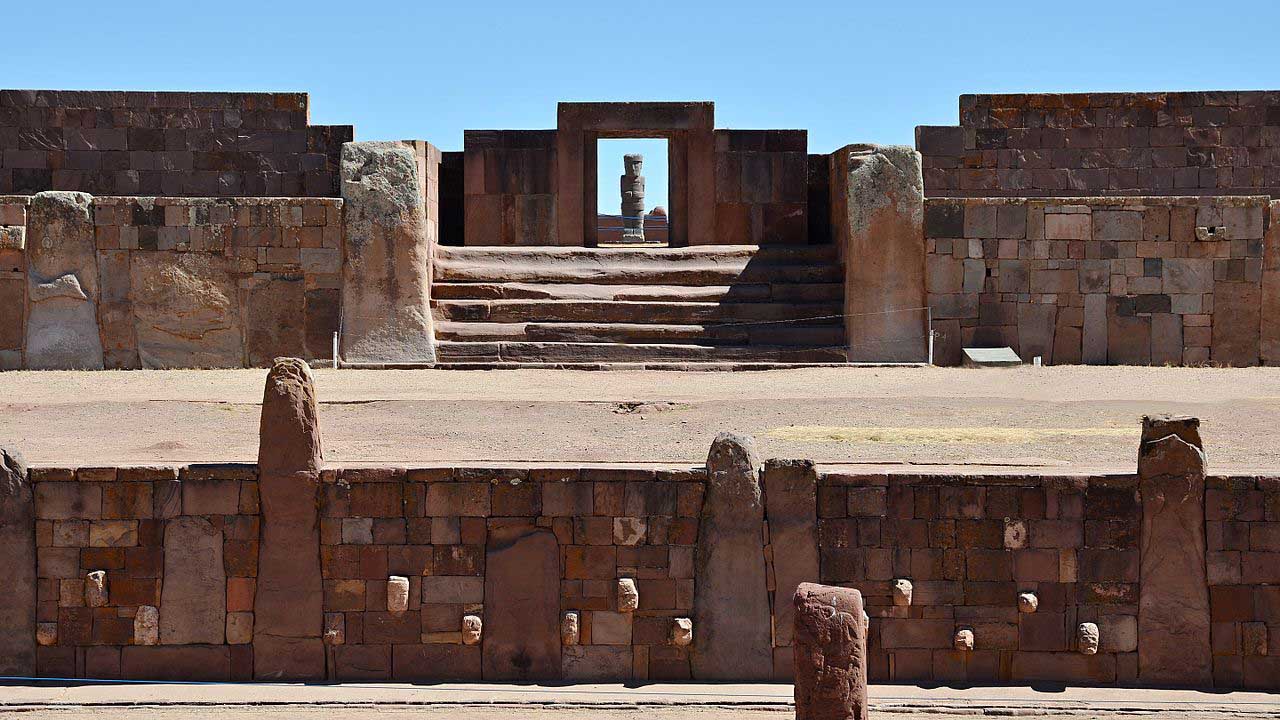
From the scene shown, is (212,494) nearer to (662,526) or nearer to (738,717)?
(662,526)

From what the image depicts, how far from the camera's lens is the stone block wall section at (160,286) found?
14367 mm

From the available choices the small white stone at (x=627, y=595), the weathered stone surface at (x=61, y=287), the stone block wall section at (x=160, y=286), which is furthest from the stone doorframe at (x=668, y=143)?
the small white stone at (x=627, y=595)

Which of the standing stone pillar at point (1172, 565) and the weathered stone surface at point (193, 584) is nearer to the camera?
the standing stone pillar at point (1172, 565)

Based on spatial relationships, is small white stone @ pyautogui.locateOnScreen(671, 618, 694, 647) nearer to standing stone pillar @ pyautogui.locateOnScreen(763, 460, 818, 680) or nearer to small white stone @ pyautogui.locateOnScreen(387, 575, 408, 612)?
standing stone pillar @ pyautogui.locateOnScreen(763, 460, 818, 680)

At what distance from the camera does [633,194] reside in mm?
33719

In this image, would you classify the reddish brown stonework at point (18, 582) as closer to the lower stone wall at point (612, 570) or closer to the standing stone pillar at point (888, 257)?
the lower stone wall at point (612, 570)

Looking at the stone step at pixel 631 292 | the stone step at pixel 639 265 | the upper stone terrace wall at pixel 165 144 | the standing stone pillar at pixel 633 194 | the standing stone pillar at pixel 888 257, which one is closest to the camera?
the standing stone pillar at pixel 888 257

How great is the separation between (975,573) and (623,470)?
89.2 inches

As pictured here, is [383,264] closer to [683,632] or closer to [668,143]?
[668,143]

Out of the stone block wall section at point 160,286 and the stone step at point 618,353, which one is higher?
the stone block wall section at point 160,286

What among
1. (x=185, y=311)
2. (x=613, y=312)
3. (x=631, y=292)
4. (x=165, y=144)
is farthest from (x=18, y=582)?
(x=165, y=144)

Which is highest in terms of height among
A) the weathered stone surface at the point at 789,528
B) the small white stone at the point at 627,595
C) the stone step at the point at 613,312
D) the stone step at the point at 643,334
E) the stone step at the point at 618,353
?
the stone step at the point at 613,312

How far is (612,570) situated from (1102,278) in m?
7.88

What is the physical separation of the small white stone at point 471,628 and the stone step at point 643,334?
566cm
